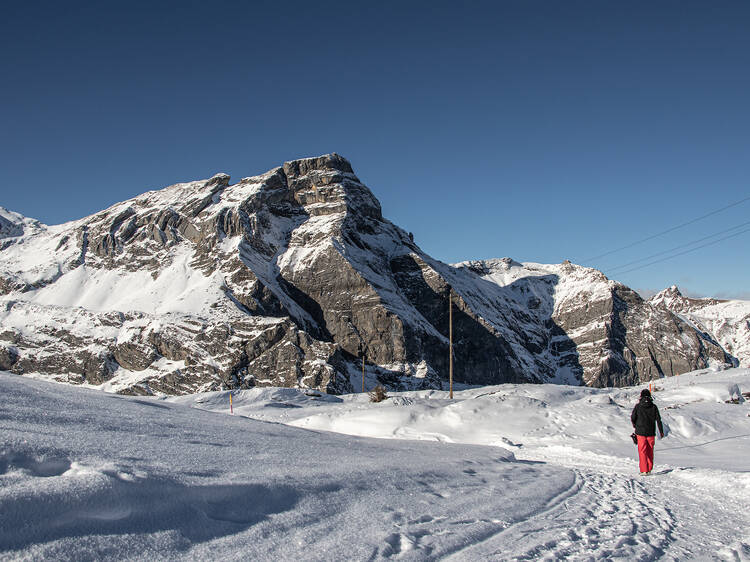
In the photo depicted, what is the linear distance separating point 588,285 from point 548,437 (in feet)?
627

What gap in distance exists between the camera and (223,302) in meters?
88.3

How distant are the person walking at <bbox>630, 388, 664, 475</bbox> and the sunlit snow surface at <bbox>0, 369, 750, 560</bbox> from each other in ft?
1.00

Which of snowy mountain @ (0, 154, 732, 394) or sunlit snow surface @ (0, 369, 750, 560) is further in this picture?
snowy mountain @ (0, 154, 732, 394)

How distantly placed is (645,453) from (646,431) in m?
0.37

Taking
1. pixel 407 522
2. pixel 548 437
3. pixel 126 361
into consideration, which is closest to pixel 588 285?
pixel 126 361

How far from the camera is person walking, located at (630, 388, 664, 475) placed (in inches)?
339

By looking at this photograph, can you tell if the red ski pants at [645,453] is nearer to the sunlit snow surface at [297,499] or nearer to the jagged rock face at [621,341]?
the sunlit snow surface at [297,499]

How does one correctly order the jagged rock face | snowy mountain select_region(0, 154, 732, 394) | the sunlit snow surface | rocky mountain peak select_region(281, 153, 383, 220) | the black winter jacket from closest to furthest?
the sunlit snow surface, the black winter jacket, snowy mountain select_region(0, 154, 732, 394), rocky mountain peak select_region(281, 153, 383, 220), the jagged rock face

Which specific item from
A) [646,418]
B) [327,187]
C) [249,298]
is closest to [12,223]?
[327,187]

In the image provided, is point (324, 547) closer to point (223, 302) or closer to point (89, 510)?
point (89, 510)

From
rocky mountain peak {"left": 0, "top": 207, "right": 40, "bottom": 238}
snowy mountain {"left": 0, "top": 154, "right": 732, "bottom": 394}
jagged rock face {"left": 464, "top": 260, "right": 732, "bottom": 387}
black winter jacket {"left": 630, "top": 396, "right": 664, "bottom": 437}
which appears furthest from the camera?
jagged rock face {"left": 464, "top": 260, "right": 732, "bottom": 387}

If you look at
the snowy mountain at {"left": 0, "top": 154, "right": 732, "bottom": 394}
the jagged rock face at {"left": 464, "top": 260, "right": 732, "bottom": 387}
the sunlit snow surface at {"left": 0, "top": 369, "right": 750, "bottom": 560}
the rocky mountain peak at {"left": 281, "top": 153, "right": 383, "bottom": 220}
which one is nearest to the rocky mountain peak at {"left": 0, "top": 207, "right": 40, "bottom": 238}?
the snowy mountain at {"left": 0, "top": 154, "right": 732, "bottom": 394}

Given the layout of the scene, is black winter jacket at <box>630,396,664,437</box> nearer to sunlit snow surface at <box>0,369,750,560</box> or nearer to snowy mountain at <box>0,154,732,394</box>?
sunlit snow surface at <box>0,369,750,560</box>

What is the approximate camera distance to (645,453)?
867 cm
